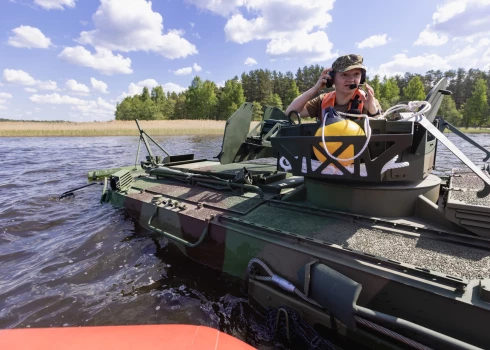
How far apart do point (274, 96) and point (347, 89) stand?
54.8 m

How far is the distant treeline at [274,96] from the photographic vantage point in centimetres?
4928

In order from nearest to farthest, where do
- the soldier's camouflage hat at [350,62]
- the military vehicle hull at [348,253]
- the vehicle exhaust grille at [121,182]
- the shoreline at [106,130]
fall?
the military vehicle hull at [348,253] < the soldier's camouflage hat at [350,62] < the vehicle exhaust grille at [121,182] < the shoreline at [106,130]

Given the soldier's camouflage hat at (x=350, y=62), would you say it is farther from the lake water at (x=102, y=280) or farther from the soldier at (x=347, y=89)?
the lake water at (x=102, y=280)

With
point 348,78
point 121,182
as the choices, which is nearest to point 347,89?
point 348,78

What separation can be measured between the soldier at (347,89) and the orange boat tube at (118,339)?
2.74 metres

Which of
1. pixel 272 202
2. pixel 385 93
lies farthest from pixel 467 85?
pixel 272 202

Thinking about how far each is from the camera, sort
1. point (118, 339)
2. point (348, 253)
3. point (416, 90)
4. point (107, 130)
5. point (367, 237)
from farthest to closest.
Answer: point (416, 90), point (107, 130), point (367, 237), point (348, 253), point (118, 339)

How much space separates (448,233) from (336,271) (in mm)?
1202

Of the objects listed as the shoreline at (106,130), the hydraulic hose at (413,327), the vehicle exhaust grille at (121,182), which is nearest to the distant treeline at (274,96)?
the shoreline at (106,130)

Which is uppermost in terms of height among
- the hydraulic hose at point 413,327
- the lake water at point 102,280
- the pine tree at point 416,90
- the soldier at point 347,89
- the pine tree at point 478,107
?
the pine tree at point 416,90

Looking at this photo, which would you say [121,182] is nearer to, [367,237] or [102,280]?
[102,280]

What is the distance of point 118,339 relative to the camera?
205 cm

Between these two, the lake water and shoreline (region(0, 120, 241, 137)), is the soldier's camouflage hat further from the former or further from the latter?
shoreline (region(0, 120, 241, 137))

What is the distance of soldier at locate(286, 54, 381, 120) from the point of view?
Result: 3716mm
